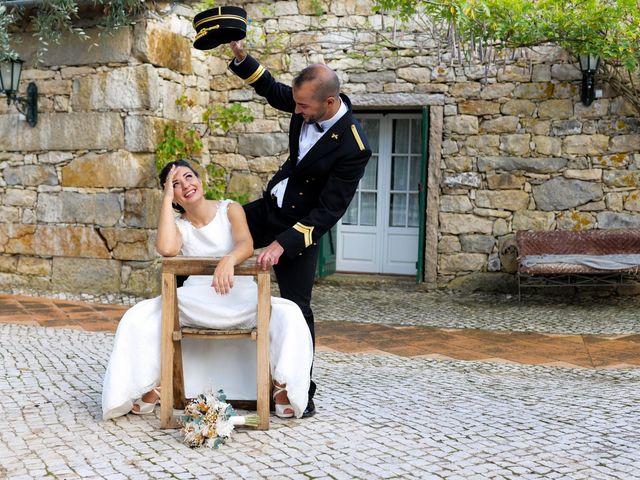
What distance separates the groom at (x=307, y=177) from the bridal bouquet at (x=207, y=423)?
542 mm

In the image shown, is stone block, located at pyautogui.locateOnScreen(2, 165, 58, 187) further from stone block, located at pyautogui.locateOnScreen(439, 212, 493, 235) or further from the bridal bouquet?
the bridal bouquet

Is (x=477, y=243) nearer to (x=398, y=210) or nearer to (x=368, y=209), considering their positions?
(x=398, y=210)

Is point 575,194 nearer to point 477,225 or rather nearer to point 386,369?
point 477,225

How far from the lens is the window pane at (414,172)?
8570mm

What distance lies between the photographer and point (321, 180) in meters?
3.33

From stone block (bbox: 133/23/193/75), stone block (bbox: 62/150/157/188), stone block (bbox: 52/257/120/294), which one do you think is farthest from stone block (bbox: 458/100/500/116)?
stone block (bbox: 52/257/120/294)

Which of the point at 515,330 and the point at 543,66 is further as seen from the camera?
the point at 543,66

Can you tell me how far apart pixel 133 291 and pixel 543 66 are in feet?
14.4

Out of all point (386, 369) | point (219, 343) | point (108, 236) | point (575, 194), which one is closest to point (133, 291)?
point (108, 236)

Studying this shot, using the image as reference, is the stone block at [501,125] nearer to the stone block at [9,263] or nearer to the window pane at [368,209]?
the window pane at [368,209]

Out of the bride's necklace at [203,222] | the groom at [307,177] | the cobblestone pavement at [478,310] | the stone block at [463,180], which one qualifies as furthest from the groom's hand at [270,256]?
the stone block at [463,180]

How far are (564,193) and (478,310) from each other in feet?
5.07

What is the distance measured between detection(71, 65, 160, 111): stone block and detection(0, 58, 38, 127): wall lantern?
454 millimetres

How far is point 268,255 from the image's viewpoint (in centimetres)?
308
